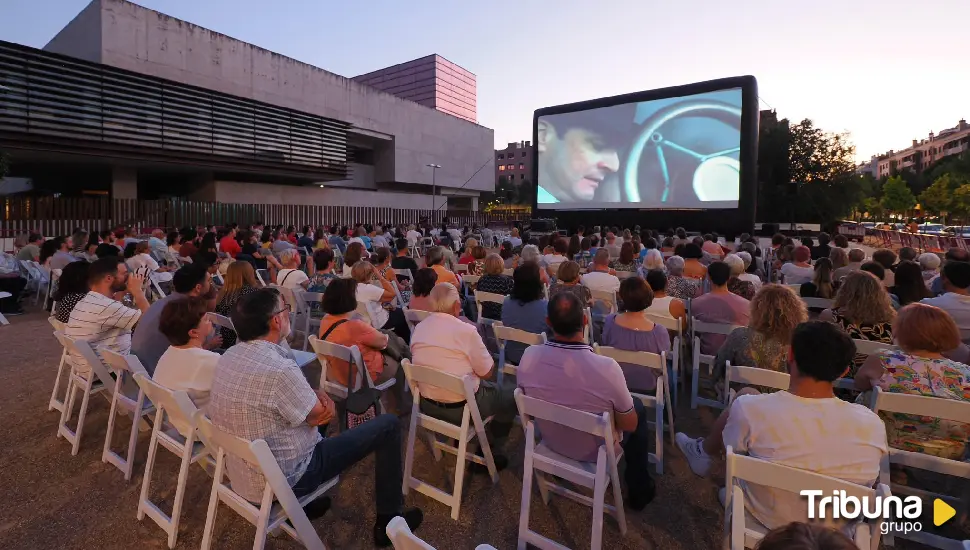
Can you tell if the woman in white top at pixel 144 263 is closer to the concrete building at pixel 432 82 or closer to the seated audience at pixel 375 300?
the seated audience at pixel 375 300

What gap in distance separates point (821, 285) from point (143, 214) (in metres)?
19.1

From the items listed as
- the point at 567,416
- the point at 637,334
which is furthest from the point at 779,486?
the point at 637,334

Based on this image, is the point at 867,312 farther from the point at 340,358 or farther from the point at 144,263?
the point at 144,263

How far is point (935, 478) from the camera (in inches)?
98.1

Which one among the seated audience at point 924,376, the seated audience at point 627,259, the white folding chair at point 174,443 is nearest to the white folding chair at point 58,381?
the white folding chair at point 174,443

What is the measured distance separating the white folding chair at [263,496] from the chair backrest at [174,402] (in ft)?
0.20

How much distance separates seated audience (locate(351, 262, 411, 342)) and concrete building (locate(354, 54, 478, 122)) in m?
96.9

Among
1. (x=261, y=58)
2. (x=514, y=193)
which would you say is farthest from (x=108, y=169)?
(x=514, y=193)

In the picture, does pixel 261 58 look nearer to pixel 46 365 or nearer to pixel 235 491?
pixel 46 365

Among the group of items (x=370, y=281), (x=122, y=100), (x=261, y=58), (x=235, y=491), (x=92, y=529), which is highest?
(x=261, y=58)

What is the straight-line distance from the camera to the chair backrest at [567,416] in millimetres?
2031

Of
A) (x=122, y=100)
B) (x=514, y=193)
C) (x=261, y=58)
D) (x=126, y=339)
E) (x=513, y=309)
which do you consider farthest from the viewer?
(x=514, y=193)

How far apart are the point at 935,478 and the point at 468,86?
115 meters

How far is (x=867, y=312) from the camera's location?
125 inches
